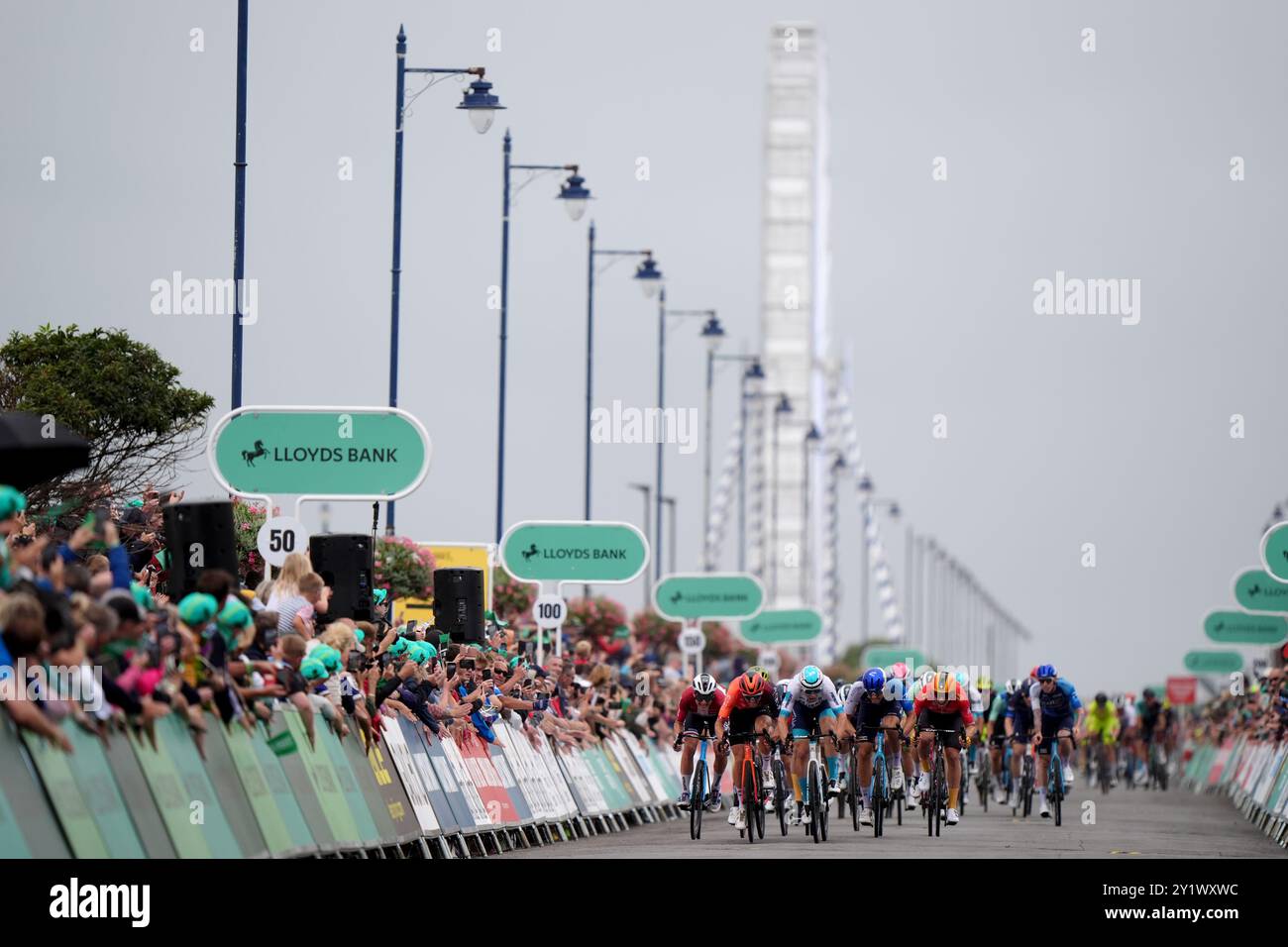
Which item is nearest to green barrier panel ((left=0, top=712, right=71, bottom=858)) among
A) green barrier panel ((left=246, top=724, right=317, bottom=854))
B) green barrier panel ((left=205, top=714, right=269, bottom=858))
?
green barrier panel ((left=205, top=714, right=269, bottom=858))

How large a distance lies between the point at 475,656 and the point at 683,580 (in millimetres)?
19499

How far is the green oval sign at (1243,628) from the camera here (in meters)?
51.6

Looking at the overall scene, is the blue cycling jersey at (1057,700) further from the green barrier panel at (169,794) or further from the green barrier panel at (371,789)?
the green barrier panel at (169,794)

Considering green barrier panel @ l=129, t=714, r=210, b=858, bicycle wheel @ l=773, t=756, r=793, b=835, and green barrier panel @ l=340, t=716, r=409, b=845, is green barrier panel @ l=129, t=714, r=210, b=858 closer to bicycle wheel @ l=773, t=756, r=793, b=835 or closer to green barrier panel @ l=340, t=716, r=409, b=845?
green barrier panel @ l=340, t=716, r=409, b=845

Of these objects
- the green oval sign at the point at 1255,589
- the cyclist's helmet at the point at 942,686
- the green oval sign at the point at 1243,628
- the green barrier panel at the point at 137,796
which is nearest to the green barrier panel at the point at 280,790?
the green barrier panel at the point at 137,796

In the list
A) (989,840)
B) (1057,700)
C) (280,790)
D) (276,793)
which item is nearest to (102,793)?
(276,793)

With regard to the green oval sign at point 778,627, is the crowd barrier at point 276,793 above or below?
above

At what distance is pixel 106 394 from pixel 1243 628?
100ft

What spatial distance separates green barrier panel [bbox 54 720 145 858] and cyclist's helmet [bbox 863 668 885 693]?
13.2 m

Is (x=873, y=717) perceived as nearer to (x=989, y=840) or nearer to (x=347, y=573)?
(x=989, y=840)

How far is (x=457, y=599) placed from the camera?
25234 millimetres

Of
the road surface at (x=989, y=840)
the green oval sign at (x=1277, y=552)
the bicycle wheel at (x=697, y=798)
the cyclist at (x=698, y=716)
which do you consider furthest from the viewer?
the green oval sign at (x=1277, y=552)

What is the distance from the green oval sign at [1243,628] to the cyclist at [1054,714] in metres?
24.3
